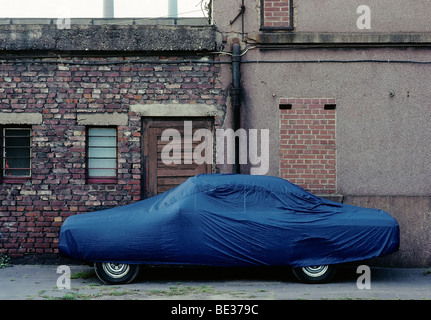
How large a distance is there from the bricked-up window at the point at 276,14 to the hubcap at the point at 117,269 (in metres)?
5.07

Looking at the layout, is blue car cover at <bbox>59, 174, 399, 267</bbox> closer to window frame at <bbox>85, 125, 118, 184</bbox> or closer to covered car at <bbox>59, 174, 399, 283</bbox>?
covered car at <bbox>59, 174, 399, 283</bbox>

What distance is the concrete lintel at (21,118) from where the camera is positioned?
35.0 ft

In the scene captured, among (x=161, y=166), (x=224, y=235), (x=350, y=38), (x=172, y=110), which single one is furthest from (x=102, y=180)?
(x=350, y=38)

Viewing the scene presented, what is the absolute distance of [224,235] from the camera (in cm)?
831

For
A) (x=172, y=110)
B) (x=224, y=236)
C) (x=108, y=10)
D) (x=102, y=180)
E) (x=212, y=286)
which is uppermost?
(x=108, y=10)

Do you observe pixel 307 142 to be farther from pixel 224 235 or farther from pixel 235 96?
pixel 224 235

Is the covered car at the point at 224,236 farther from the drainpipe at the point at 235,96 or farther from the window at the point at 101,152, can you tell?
the window at the point at 101,152

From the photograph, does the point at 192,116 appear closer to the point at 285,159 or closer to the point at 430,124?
the point at 285,159

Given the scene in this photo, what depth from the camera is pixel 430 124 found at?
10.7 meters

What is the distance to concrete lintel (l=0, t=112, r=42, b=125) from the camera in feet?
35.0

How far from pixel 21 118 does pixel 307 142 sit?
5175 millimetres

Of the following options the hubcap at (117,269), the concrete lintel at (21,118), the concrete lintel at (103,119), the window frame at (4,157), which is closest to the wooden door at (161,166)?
the concrete lintel at (103,119)

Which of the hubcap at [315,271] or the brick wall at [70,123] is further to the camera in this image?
the brick wall at [70,123]

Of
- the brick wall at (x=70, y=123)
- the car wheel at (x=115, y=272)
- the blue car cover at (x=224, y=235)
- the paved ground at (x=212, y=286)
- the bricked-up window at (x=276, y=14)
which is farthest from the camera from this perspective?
the bricked-up window at (x=276, y=14)
